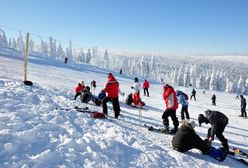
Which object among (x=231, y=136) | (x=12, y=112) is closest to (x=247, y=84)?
(x=231, y=136)

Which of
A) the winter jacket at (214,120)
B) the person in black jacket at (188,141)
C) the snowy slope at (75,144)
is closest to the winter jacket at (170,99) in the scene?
the snowy slope at (75,144)

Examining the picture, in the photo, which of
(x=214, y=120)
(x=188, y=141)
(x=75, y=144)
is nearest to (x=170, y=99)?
(x=214, y=120)

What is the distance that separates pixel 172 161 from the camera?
5.82 meters

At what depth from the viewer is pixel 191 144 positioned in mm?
6465

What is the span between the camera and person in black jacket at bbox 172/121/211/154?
6.45 meters

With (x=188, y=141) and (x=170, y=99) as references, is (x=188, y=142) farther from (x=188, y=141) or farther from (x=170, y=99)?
(x=170, y=99)

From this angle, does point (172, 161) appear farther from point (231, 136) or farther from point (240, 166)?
point (231, 136)

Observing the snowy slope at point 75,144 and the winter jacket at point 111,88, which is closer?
the snowy slope at point 75,144

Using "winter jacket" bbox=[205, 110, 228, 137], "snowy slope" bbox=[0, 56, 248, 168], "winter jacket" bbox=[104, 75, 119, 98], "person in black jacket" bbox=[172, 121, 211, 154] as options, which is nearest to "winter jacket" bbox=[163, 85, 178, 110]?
"snowy slope" bbox=[0, 56, 248, 168]

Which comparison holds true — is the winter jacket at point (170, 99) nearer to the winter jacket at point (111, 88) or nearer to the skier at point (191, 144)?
the skier at point (191, 144)

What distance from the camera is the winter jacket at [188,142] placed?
6449 millimetres

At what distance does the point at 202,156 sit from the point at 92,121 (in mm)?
3751

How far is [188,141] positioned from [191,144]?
12 cm

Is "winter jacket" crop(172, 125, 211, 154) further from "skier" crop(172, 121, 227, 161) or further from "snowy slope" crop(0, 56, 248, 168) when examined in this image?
"snowy slope" crop(0, 56, 248, 168)
